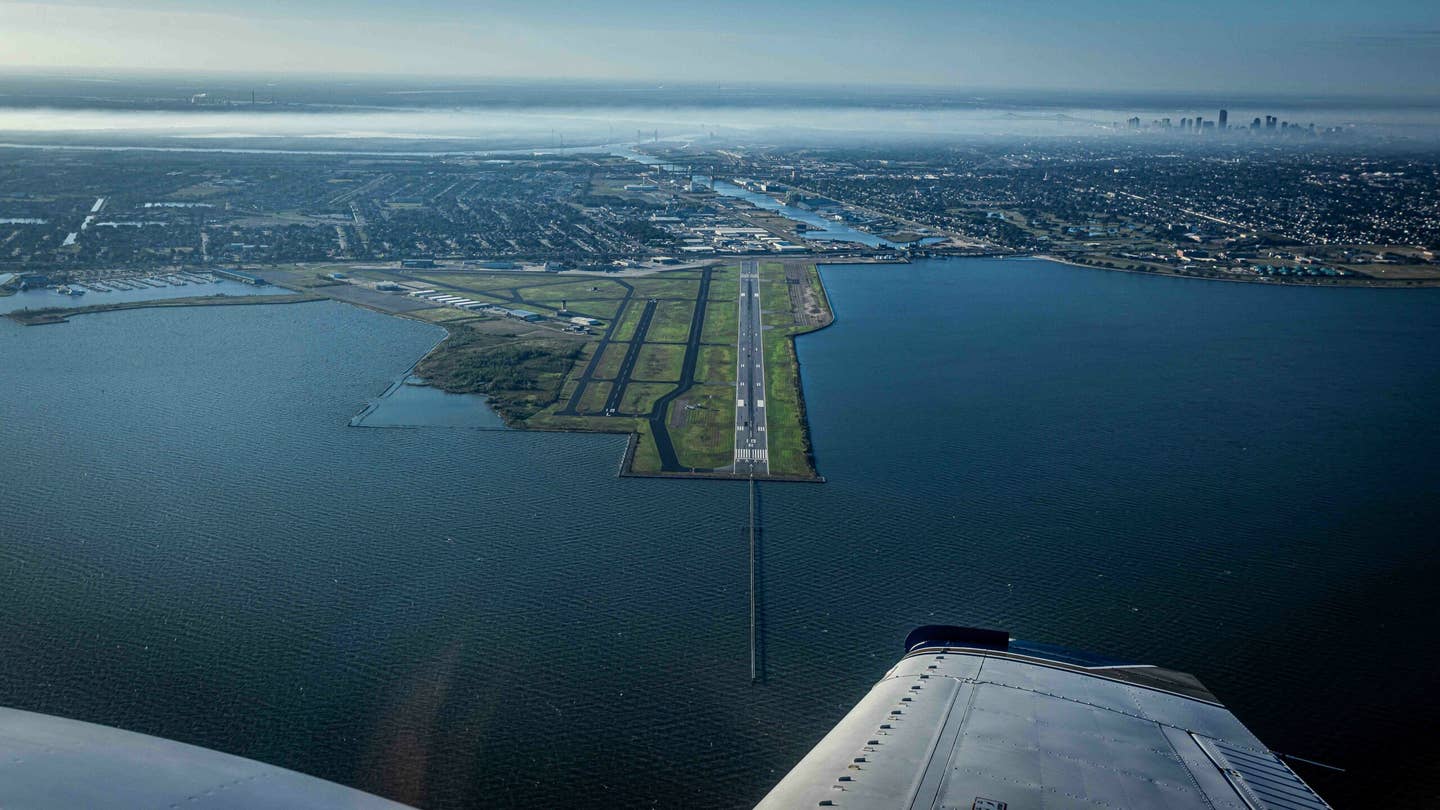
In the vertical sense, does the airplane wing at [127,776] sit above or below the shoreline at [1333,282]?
below

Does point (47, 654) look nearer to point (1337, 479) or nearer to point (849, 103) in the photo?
point (1337, 479)

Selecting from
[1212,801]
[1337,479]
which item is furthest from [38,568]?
[1337,479]

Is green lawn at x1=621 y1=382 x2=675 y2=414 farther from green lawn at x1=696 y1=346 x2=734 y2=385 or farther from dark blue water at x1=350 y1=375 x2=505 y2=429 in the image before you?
dark blue water at x1=350 y1=375 x2=505 y2=429

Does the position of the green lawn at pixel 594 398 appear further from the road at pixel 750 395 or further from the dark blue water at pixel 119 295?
the dark blue water at pixel 119 295

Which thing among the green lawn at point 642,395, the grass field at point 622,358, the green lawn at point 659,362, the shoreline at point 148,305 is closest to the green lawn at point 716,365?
the grass field at point 622,358

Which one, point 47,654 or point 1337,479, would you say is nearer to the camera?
point 47,654

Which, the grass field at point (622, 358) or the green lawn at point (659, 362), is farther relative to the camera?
the green lawn at point (659, 362)

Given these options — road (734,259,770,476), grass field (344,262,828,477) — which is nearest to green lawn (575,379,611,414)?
grass field (344,262,828,477)

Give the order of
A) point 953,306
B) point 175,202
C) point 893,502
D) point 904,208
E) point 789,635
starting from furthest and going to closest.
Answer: point 904,208 → point 175,202 → point 953,306 → point 893,502 → point 789,635
